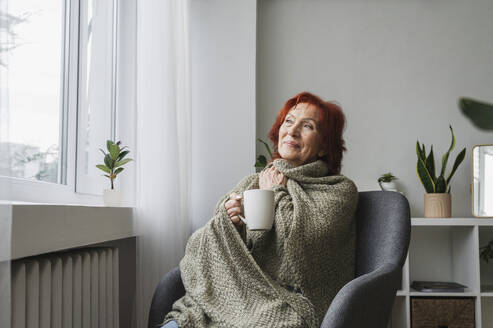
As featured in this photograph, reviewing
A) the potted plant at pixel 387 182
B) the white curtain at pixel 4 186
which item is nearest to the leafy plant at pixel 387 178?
the potted plant at pixel 387 182

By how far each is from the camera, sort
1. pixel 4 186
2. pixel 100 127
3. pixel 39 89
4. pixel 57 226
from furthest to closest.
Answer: pixel 100 127, pixel 39 89, pixel 57 226, pixel 4 186

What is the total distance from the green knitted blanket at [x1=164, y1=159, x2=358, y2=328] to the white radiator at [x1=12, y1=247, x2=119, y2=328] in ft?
0.97

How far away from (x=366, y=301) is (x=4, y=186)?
2.85 ft

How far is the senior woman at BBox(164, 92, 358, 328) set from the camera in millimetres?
1309

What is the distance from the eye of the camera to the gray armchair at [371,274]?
112cm

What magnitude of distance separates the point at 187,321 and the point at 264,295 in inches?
9.1

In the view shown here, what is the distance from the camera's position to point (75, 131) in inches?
69.4

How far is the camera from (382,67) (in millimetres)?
2926

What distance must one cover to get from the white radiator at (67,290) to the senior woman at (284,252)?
0.30 metres

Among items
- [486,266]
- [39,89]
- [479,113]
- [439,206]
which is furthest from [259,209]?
[486,266]

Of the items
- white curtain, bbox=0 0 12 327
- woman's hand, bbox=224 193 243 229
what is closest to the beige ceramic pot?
woman's hand, bbox=224 193 243 229

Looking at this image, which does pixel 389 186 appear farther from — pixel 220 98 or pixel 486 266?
pixel 220 98

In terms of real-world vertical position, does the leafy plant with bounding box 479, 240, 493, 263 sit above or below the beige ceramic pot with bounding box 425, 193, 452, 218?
below

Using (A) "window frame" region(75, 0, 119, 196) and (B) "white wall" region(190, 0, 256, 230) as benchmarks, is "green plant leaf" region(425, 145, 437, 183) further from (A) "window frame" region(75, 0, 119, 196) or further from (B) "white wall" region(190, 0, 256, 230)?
(A) "window frame" region(75, 0, 119, 196)
